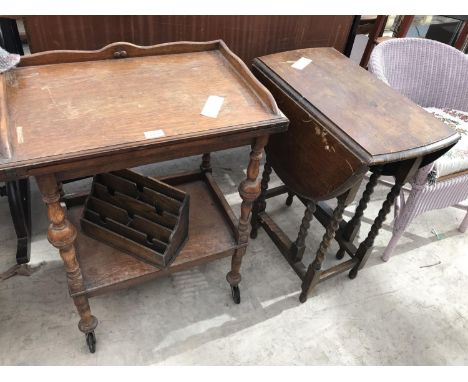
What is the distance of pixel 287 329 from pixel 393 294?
61 centimetres

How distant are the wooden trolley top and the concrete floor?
983mm

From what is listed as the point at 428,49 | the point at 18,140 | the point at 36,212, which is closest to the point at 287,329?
the point at 18,140

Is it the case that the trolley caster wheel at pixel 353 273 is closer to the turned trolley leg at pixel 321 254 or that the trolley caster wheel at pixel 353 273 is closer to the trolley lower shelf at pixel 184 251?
the turned trolley leg at pixel 321 254

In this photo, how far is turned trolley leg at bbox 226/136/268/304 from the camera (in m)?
1.24

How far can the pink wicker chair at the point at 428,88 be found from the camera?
1764 millimetres

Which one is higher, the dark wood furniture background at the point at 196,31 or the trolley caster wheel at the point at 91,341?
the dark wood furniture background at the point at 196,31

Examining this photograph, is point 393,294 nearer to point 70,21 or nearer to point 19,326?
point 19,326

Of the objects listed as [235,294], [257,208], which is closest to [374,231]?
[257,208]

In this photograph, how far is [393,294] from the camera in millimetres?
1922

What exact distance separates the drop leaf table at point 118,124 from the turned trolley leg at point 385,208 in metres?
0.61

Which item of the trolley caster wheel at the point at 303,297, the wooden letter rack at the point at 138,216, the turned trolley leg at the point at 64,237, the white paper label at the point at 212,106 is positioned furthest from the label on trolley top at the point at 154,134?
the trolley caster wheel at the point at 303,297

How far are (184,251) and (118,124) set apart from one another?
0.65m

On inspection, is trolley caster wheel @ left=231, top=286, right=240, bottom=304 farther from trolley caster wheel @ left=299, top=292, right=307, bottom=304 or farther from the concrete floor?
trolley caster wheel @ left=299, top=292, right=307, bottom=304

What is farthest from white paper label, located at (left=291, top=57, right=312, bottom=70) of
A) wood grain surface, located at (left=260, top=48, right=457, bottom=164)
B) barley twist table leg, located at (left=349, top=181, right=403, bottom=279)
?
barley twist table leg, located at (left=349, top=181, right=403, bottom=279)
